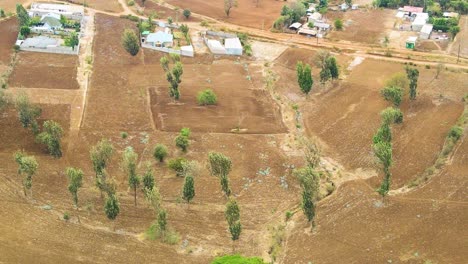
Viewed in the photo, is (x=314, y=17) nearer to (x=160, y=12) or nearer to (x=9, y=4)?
(x=160, y=12)

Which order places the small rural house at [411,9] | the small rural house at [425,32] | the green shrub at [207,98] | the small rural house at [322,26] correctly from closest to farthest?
1. the green shrub at [207,98]
2. the small rural house at [425,32]
3. the small rural house at [322,26]
4. the small rural house at [411,9]

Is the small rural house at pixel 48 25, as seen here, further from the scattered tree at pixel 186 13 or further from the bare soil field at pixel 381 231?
the bare soil field at pixel 381 231

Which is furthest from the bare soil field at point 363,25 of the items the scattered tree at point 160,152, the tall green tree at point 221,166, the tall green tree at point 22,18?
the tall green tree at point 221,166

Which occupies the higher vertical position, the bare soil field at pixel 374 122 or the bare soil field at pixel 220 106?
the bare soil field at pixel 374 122

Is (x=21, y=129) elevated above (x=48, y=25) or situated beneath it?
elevated above

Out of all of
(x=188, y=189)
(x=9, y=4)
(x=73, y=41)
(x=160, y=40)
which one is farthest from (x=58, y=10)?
(x=188, y=189)

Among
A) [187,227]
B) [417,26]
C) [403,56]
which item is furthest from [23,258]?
[417,26]
